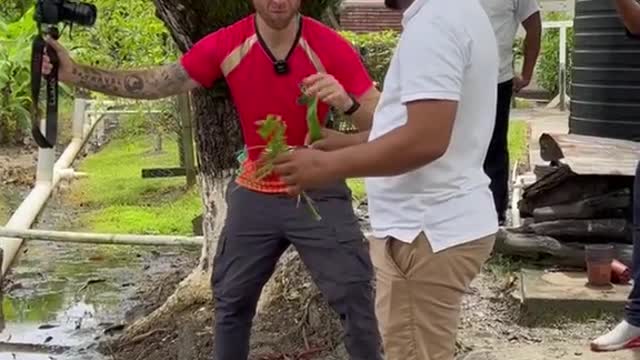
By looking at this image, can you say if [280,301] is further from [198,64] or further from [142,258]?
[142,258]

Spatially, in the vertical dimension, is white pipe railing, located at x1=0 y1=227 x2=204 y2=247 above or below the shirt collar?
below

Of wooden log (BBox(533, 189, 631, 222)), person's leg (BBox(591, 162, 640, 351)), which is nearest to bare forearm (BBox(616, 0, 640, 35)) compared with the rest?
person's leg (BBox(591, 162, 640, 351))

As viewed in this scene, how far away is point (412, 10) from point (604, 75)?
4856mm

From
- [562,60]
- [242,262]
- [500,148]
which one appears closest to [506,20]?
[500,148]

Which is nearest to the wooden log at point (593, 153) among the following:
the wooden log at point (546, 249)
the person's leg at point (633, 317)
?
the wooden log at point (546, 249)

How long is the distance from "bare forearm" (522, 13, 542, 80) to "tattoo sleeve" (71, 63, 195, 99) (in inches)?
105

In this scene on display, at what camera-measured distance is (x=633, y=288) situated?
4637mm

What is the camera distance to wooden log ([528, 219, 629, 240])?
5.89m

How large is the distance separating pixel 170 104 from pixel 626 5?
280 inches

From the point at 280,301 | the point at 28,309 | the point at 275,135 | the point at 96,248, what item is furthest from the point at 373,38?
the point at 275,135

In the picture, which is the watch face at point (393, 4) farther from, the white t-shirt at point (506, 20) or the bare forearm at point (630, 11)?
the white t-shirt at point (506, 20)

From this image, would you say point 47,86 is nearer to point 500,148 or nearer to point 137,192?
point 500,148

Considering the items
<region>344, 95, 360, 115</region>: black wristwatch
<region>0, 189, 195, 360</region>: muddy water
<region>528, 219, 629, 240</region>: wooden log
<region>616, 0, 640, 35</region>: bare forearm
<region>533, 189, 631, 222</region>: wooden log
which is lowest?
<region>0, 189, 195, 360</region>: muddy water

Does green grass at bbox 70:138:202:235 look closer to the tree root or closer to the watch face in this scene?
the tree root
